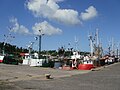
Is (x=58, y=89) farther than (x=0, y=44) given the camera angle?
No

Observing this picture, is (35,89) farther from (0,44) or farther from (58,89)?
(0,44)

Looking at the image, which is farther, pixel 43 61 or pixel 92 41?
pixel 92 41

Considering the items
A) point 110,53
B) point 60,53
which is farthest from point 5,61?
point 60,53

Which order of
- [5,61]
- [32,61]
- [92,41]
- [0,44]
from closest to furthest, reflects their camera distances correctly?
[32,61], [5,61], [92,41], [0,44]

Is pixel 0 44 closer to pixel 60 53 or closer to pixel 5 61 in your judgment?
pixel 60 53

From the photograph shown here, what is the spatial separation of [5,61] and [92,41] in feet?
107

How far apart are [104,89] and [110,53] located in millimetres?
123545

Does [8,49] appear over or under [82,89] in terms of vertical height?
over

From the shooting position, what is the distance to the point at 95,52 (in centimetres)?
10000

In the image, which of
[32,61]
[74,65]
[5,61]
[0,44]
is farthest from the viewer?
[0,44]

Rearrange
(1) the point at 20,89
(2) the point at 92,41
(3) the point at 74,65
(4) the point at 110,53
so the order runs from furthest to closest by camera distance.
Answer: (4) the point at 110,53
(2) the point at 92,41
(3) the point at 74,65
(1) the point at 20,89

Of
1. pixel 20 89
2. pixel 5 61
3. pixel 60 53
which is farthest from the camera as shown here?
pixel 60 53

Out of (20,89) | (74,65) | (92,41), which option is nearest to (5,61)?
(74,65)

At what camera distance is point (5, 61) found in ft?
248
